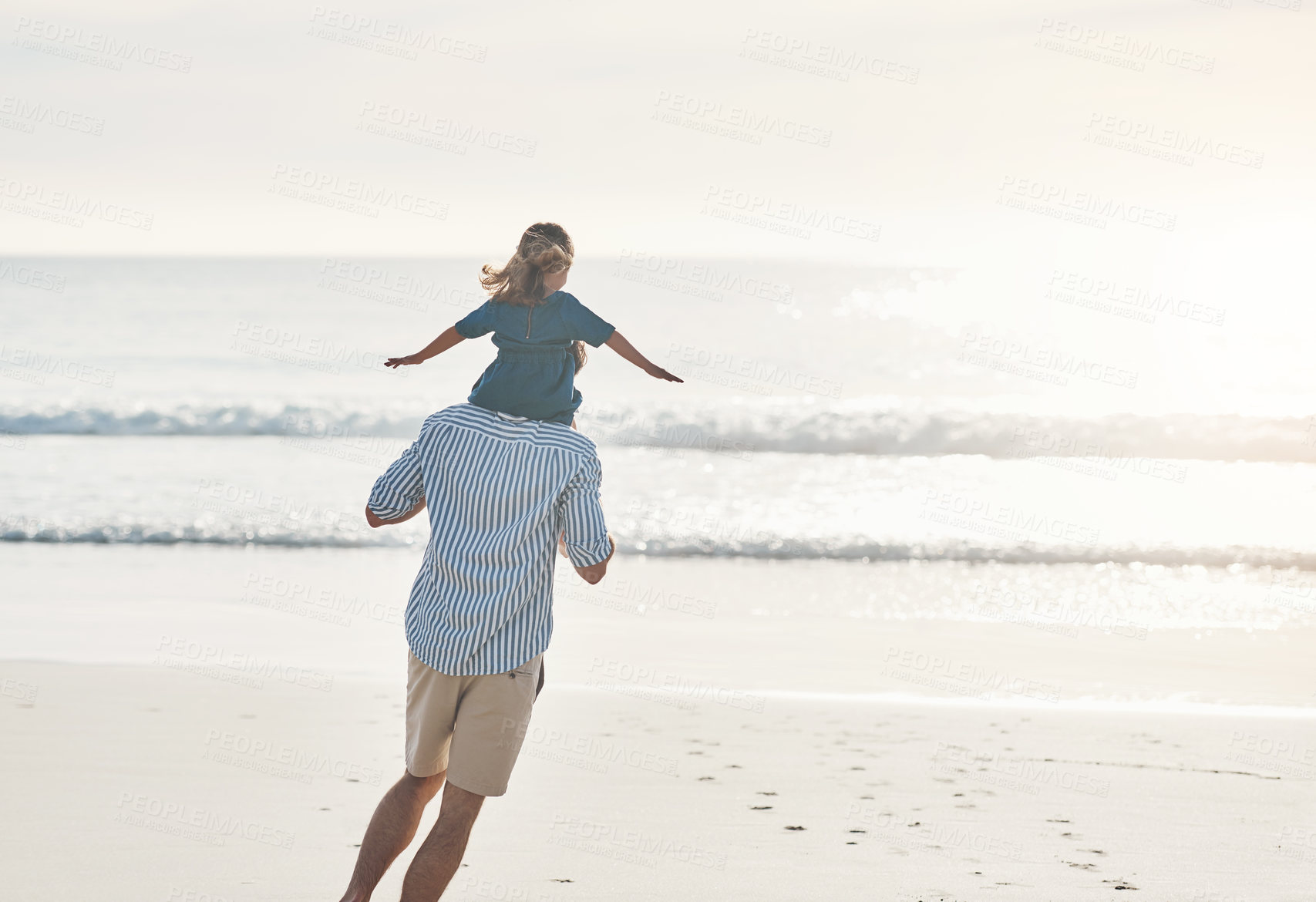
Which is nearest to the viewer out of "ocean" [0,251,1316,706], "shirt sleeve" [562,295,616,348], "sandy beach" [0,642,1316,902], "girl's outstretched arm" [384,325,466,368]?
"shirt sleeve" [562,295,616,348]

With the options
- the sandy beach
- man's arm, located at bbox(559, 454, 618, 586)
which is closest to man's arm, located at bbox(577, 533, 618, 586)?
man's arm, located at bbox(559, 454, 618, 586)

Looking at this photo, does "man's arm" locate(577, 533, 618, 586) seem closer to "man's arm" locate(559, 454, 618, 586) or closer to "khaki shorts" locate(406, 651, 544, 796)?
"man's arm" locate(559, 454, 618, 586)

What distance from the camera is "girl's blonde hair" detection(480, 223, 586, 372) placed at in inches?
106

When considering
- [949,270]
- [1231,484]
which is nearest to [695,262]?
[949,270]

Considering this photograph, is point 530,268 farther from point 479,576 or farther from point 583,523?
point 479,576

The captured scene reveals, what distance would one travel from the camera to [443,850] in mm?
2736

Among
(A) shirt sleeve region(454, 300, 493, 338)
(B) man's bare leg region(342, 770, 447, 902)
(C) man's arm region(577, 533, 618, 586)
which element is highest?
(A) shirt sleeve region(454, 300, 493, 338)

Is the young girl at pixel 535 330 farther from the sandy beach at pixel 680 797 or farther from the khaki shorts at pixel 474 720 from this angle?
the sandy beach at pixel 680 797

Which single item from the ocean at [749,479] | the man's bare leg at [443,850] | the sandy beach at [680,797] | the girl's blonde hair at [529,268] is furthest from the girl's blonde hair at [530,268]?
the ocean at [749,479]

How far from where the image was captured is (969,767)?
5.11 meters

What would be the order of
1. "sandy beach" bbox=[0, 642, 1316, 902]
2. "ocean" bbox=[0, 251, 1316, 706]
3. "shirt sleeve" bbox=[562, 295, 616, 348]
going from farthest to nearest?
"ocean" bbox=[0, 251, 1316, 706] < "sandy beach" bbox=[0, 642, 1316, 902] < "shirt sleeve" bbox=[562, 295, 616, 348]

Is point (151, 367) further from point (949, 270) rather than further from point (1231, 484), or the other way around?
point (949, 270)

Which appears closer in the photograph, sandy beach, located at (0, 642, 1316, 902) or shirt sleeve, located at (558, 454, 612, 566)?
shirt sleeve, located at (558, 454, 612, 566)

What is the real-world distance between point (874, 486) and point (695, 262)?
67124 mm
